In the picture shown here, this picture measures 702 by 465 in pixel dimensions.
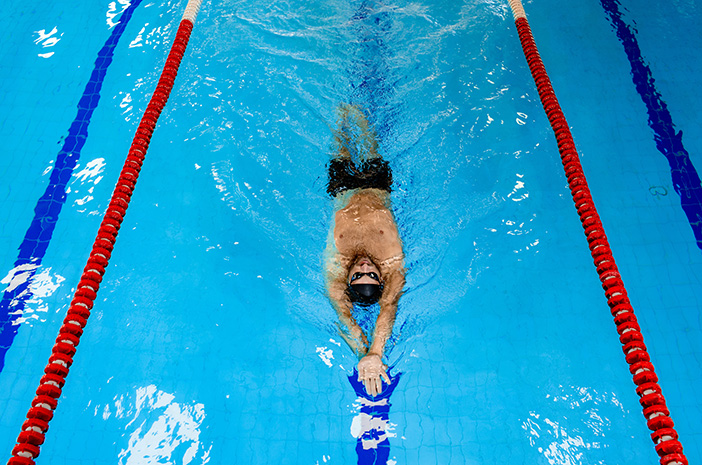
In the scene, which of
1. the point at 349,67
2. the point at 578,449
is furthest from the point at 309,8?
the point at 578,449

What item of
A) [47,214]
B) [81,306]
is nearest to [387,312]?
[81,306]

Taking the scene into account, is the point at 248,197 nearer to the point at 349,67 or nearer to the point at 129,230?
the point at 129,230

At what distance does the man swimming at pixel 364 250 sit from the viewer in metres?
3.20

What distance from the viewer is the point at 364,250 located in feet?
12.1

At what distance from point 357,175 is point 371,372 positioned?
179cm

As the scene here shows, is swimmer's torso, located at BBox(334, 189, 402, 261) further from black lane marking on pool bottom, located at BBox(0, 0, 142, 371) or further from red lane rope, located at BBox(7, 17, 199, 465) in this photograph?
black lane marking on pool bottom, located at BBox(0, 0, 142, 371)

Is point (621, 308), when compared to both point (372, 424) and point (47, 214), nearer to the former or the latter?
point (372, 424)

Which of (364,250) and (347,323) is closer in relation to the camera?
(347,323)

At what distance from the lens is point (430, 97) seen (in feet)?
16.1

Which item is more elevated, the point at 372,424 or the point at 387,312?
the point at 387,312

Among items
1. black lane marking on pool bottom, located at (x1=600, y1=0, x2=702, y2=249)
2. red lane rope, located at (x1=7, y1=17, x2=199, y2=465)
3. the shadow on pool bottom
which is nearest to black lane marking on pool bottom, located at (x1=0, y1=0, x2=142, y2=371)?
red lane rope, located at (x1=7, y1=17, x2=199, y2=465)

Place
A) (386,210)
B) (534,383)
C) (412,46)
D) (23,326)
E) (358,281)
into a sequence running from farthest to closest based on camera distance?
(412,46)
(386,210)
(23,326)
(534,383)
(358,281)

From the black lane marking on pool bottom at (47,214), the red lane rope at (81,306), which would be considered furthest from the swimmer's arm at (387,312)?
the black lane marking on pool bottom at (47,214)

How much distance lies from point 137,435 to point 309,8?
185 inches
